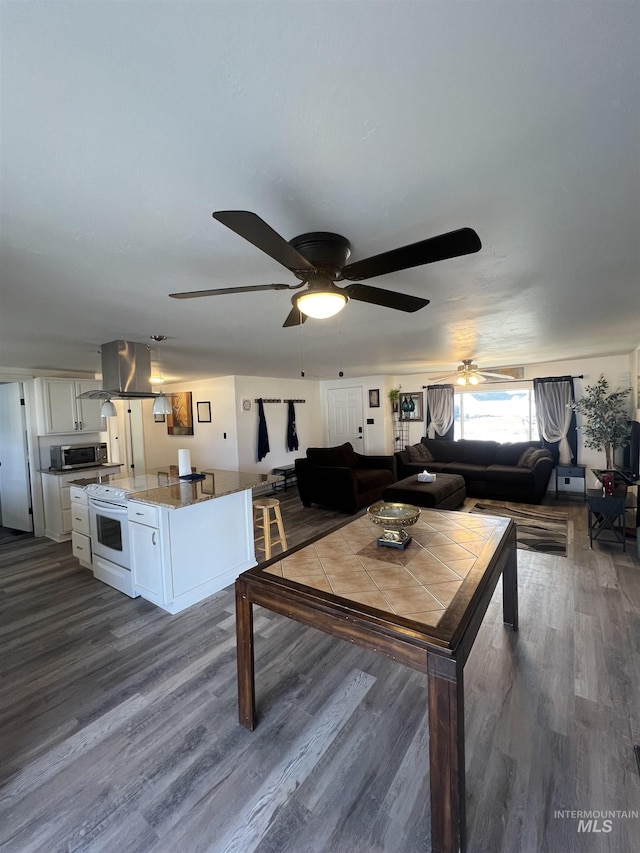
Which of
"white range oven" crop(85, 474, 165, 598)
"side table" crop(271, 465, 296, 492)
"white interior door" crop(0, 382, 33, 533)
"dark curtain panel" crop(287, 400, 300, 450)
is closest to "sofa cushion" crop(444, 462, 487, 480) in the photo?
"side table" crop(271, 465, 296, 492)

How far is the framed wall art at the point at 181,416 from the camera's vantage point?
7.05 m

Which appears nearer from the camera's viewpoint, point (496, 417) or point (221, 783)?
point (221, 783)

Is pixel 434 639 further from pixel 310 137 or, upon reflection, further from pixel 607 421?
pixel 607 421

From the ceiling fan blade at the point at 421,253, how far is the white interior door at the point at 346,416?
666cm

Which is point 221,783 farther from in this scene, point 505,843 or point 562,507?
point 562,507

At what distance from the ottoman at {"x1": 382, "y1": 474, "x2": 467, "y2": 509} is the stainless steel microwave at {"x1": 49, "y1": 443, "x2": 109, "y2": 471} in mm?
4216

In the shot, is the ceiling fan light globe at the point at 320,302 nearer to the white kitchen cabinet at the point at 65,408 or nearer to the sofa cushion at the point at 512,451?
the white kitchen cabinet at the point at 65,408

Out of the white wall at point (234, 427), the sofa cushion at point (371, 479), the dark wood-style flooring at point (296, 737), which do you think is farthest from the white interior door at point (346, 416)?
the dark wood-style flooring at point (296, 737)

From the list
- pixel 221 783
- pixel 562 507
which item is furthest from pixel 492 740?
pixel 562 507

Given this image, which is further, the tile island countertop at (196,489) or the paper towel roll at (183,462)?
the paper towel roll at (183,462)

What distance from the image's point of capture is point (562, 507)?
211 inches

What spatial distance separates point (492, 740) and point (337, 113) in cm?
249

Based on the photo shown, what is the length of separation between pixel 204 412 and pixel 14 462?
A: 9.46 ft

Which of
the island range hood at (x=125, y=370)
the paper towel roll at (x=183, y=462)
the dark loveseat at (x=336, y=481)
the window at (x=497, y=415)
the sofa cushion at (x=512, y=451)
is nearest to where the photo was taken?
the island range hood at (x=125, y=370)
